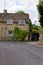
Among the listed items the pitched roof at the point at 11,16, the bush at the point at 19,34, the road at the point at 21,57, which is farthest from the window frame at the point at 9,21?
the road at the point at 21,57

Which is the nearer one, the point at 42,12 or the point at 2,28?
the point at 42,12

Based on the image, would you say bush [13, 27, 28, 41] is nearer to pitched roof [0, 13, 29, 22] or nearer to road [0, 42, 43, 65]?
pitched roof [0, 13, 29, 22]

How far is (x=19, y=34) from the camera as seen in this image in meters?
63.7

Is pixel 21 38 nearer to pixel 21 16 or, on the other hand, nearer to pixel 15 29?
pixel 15 29

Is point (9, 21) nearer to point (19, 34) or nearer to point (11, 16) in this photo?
point (11, 16)

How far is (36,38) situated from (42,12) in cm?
752

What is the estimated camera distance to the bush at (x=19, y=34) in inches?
2482

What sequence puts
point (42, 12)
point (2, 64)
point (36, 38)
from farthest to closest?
point (36, 38) → point (42, 12) → point (2, 64)

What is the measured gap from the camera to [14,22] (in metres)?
67.1

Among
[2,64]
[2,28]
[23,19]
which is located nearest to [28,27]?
[23,19]

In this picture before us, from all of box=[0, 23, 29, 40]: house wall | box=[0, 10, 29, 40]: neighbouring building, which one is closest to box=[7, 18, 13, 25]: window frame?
box=[0, 10, 29, 40]: neighbouring building

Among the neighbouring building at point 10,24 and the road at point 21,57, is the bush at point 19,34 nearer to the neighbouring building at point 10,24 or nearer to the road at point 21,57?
the neighbouring building at point 10,24

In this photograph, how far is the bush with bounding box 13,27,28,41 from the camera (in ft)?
207

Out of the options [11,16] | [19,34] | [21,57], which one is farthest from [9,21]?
[21,57]
